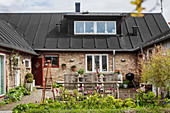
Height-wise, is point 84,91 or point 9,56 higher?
point 9,56

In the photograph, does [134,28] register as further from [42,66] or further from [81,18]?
[42,66]

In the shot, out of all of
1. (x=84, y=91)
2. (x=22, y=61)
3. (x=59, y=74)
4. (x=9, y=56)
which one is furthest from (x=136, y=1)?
(x=59, y=74)

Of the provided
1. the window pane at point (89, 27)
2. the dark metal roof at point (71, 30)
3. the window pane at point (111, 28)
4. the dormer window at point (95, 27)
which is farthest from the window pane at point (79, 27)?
the window pane at point (111, 28)

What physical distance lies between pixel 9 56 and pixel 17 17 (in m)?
8.82

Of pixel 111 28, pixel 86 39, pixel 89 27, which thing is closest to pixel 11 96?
pixel 86 39

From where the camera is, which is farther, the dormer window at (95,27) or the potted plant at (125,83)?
the dormer window at (95,27)

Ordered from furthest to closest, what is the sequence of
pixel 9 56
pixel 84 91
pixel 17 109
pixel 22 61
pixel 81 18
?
1. pixel 81 18
2. pixel 22 61
3. pixel 9 56
4. pixel 84 91
5. pixel 17 109

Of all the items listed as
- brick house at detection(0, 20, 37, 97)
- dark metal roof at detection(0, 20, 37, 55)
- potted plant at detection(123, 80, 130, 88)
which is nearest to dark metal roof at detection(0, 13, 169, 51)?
potted plant at detection(123, 80, 130, 88)

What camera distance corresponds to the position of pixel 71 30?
15828 millimetres

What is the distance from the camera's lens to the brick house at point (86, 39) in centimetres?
1446

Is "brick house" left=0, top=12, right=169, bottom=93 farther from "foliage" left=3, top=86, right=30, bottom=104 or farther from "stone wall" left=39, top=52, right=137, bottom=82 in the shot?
"foliage" left=3, top=86, right=30, bottom=104

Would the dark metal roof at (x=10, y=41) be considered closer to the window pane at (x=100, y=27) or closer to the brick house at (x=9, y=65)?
the brick house at (x=9, y=65)

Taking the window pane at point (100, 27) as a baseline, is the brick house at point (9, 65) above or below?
below

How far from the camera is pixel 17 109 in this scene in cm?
608
